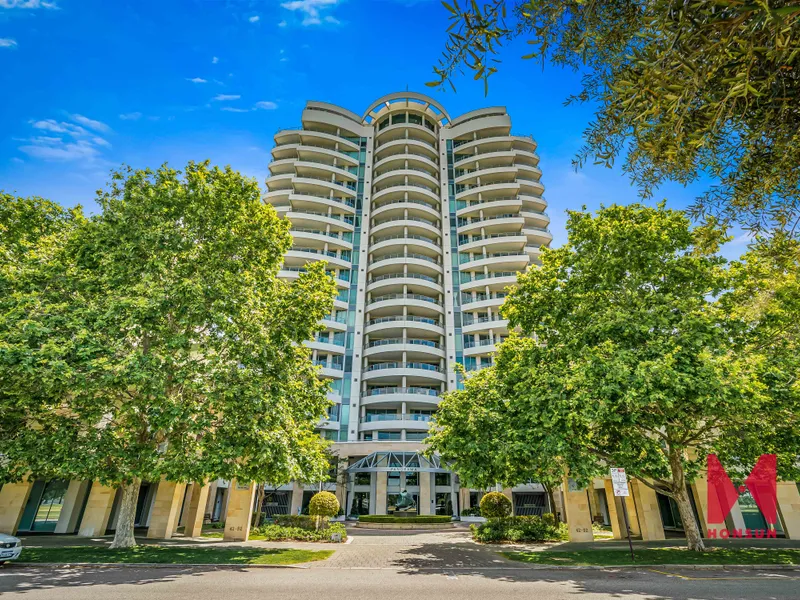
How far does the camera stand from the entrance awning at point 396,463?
3953 cm

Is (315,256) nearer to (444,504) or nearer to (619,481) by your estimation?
(444,504)

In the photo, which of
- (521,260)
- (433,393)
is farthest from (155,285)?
(521,260)

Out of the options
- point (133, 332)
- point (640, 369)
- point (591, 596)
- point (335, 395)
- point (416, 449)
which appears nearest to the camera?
point (591, 596)

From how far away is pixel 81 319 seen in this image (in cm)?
1406

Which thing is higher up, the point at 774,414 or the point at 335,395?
the point at 335,395

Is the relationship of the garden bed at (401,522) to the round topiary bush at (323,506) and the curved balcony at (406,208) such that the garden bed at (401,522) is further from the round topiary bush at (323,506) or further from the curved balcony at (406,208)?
the curved balcony at (406,208)

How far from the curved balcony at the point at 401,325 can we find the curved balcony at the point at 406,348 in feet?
3.65

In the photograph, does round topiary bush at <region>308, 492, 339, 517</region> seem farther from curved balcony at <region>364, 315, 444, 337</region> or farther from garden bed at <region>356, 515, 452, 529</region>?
curved balcony at <region>364, 315, 444, 337</region>

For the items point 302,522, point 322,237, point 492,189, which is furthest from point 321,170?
point 302,522

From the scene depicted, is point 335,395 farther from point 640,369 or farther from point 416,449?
point 640,369

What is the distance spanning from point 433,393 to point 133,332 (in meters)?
36.7

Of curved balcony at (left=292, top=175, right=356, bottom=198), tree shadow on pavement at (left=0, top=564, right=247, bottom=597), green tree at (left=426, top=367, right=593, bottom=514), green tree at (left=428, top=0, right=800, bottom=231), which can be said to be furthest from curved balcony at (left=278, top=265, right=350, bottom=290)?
green tree at (left=428, top=0, right=800, bottom=231)

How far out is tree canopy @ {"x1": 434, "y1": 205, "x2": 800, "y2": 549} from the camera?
13.4 m

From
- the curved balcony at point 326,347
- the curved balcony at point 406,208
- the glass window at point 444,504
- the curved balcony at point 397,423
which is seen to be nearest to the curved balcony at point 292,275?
the curved balcony at point 326,347
